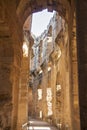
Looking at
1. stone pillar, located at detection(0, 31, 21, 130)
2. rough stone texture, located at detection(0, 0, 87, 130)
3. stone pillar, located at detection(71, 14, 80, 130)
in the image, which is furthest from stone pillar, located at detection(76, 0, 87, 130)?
stone pillar, located at detection(0, 31, 21, 130)

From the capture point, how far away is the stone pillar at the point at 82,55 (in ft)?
15.6

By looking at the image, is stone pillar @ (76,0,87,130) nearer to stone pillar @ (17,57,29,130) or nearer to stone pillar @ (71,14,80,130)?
stone pillar @ (71,14,80,130)

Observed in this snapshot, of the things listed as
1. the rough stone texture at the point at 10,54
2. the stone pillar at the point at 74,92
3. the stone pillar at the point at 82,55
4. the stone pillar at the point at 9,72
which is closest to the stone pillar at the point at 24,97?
the rough stone texture at the point at 10,54

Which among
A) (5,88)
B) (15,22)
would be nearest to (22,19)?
(15,22)

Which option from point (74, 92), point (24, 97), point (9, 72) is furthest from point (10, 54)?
point (24, 97)

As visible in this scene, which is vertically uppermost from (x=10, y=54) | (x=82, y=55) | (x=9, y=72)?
(x=10, y=54)

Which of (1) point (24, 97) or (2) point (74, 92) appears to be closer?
(2) point (74, 92)

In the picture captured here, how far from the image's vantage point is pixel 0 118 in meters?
7.64

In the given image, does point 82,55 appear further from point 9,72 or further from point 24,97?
point 24,97

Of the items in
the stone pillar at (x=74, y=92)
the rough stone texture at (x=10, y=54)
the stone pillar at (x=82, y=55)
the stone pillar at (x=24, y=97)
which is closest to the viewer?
the stone pillar at (x=82, y=55)

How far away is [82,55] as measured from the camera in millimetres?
5062

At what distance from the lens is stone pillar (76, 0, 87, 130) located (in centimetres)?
475

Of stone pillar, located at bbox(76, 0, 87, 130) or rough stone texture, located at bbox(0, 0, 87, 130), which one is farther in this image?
rough stone texture, located at bbox(0, 0, 87, 130)

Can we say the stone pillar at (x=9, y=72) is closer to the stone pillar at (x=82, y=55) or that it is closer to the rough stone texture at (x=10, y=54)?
the rough stone texture at (x=10, y=54)
